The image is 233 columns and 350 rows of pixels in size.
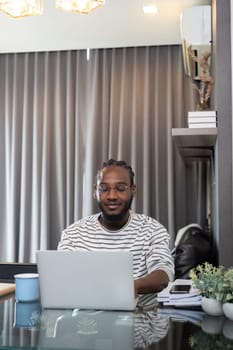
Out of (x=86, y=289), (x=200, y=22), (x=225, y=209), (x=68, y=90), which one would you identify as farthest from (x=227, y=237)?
(x=68, y=90)

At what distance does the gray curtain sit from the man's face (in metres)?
2.00

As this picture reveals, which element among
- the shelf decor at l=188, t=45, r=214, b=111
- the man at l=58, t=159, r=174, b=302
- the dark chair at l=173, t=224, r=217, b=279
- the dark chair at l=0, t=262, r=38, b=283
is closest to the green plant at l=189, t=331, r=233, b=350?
the man at l=58, t=159, r=174, b=302

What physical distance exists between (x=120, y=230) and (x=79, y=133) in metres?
2.27

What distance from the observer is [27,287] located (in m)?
1.65

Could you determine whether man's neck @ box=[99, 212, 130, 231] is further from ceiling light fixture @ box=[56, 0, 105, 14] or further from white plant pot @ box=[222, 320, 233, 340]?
ceiling light fixture @ box=[56, 0, 105, 14]

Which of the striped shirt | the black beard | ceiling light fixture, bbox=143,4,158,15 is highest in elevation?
ceiling light fixture, bbox=143,4,158,15

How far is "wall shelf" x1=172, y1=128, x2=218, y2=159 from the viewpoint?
2.50m

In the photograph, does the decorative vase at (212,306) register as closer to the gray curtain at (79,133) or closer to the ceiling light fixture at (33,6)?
the ceiling light fixture at (33,6)

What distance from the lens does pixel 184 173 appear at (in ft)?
13.4

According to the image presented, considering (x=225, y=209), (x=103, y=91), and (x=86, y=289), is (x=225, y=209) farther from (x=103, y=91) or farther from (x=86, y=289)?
(x=103, y=91)

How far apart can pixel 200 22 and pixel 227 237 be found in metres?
1.58

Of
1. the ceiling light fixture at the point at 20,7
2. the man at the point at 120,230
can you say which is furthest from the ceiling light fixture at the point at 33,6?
the man at the point at 120,230

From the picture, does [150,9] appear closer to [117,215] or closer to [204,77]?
[204,77]

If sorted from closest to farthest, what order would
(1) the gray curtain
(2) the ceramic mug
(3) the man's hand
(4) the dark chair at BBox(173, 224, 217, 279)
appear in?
(2) the ceramic mug
(3) the man's hand
(4) the dark chair at BBox(173, 224, 217, 279)
(1) the gray curtain
